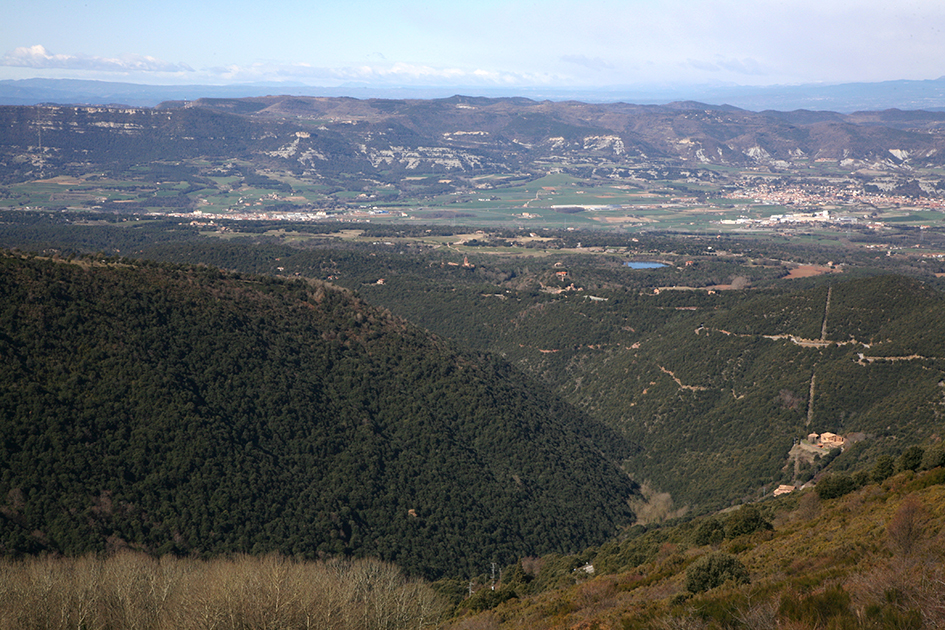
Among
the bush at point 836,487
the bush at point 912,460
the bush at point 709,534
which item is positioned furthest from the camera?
the bush at point 836,487

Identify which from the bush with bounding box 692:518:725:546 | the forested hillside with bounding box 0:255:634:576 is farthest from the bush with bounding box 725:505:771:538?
the forested hillside with bounding box 0:255:634:576

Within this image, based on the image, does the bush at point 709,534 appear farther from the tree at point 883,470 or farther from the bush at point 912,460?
the bush at point 912,460

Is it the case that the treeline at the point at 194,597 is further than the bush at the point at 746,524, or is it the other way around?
the bush at the point at 746,524

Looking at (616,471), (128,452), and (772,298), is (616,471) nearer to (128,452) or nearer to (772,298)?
(772,298)

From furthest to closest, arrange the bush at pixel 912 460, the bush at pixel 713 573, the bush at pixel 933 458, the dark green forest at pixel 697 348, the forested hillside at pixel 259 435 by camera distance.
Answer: the dark green forest at pixel 697 348, the forested hillside at pixel 259 435, the bush at pixel 912 460, the bush at pixel 933 458, the bush at pixel 713 573

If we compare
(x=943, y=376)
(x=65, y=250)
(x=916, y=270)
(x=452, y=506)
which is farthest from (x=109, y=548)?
(x=916, y=270)

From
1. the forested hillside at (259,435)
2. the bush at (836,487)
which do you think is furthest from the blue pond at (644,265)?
the bush at (836,487)

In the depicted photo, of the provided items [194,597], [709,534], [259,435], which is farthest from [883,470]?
[259,435]
